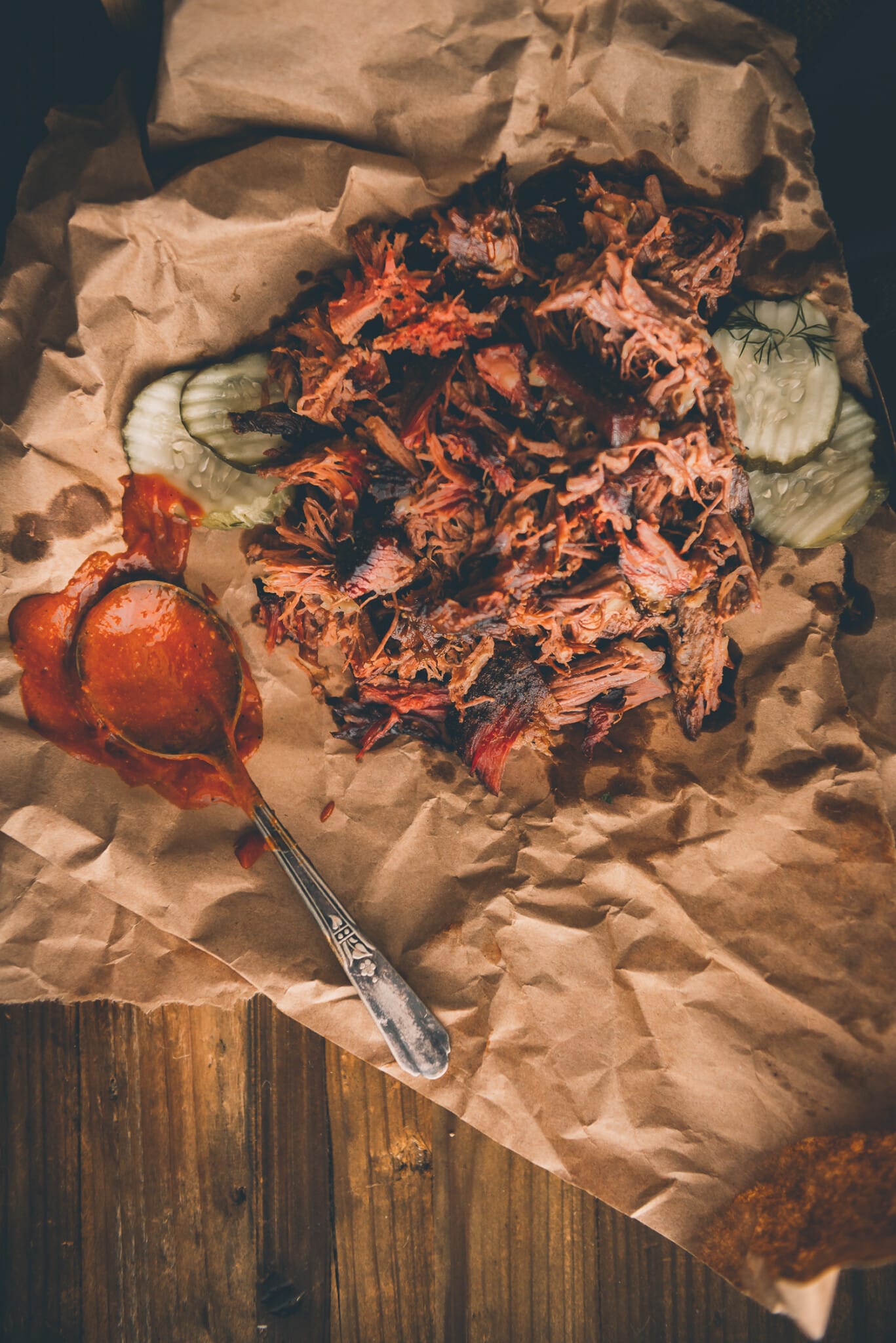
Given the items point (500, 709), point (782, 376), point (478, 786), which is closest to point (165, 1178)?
point (478, 786)

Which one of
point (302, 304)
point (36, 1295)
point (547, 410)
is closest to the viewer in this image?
point (547, 410)

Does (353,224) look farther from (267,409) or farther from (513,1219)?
(513,1219)

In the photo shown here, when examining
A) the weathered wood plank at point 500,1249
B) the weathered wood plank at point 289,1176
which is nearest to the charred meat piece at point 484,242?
the weathered wood plank at point 289,1176

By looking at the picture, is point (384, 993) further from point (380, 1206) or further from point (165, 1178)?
point (165, 1178)

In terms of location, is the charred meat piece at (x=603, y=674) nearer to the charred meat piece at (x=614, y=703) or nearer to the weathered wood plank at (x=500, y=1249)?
the charred meat piece at (x=614, y=703)

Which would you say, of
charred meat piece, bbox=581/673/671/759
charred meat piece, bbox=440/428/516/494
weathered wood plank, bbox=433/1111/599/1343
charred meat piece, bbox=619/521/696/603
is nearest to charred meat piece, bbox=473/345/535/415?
charred meat piece, bbox=440/428/516/494

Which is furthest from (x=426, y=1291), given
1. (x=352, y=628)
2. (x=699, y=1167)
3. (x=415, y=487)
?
(x=415, y=487)

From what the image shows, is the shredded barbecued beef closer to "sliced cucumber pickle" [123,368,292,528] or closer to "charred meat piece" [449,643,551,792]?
"charred meat piece" [449,643,551,792]

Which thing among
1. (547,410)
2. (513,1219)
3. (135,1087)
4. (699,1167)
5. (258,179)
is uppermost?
(258,179)
